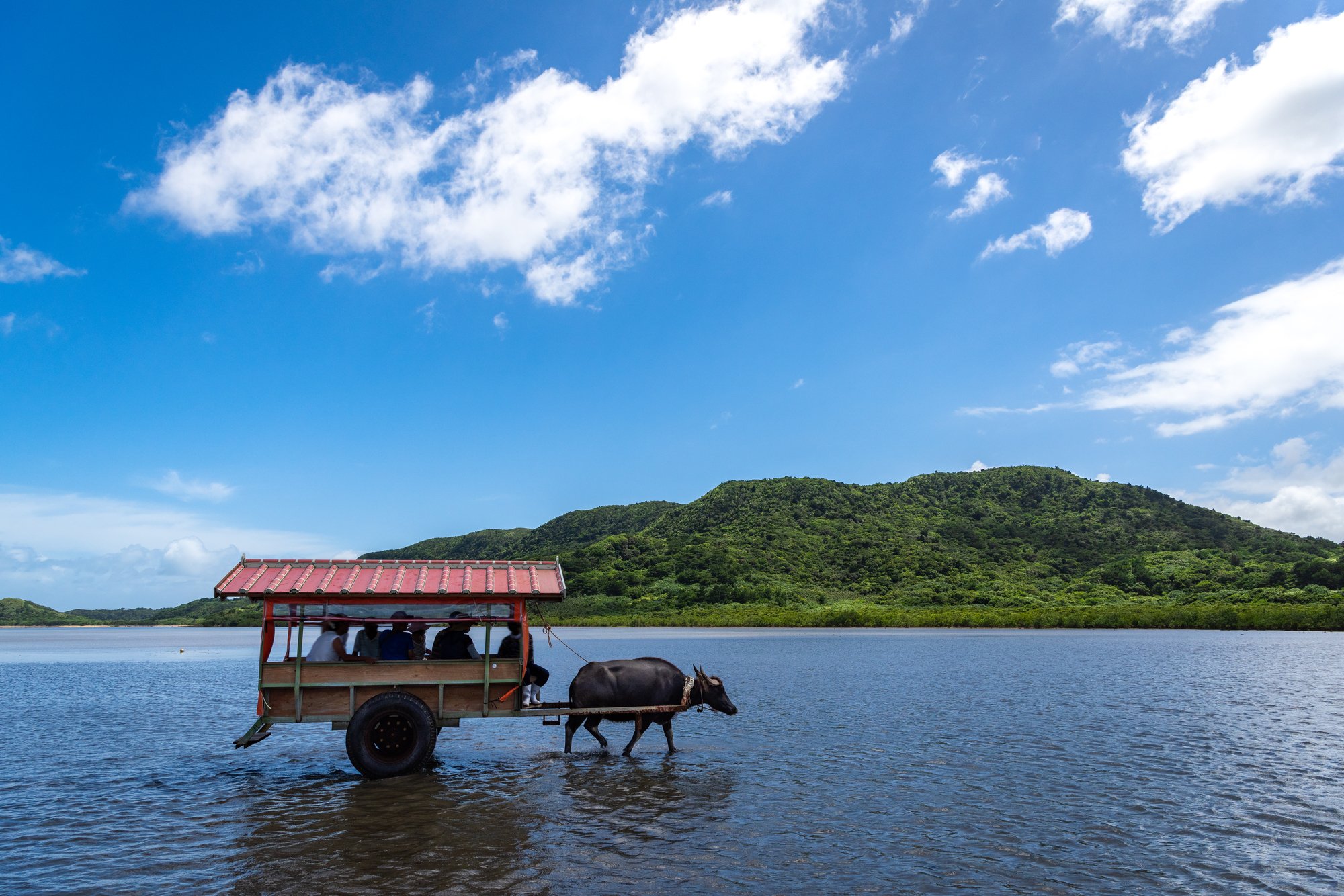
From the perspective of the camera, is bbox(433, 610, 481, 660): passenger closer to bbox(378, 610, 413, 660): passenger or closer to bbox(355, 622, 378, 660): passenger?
bbox(378, 610, 413, 660): passenger

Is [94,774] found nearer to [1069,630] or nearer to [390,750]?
[390,750]

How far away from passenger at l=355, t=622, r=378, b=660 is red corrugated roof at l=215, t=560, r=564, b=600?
960 mm

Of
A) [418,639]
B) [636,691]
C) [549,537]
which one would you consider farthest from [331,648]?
[549,537]

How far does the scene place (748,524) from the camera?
132 meters

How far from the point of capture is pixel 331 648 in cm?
1477

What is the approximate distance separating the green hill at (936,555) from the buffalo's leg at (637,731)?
7478 centimetres

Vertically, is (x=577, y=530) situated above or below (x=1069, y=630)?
above

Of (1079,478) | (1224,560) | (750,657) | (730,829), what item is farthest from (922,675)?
(1079,478)

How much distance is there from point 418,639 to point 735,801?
6626mm

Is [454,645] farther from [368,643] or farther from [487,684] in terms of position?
[368,643]

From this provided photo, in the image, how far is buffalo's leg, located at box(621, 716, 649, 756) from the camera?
54.4 feet

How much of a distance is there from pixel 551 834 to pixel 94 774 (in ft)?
33.6

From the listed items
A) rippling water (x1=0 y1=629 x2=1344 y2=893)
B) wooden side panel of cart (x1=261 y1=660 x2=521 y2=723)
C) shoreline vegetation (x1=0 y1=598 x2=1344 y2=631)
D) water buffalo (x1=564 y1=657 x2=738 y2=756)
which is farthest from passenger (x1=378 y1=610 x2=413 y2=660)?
shoreline vegetation (x1=0 y1=598 x2=1344 y2=631)

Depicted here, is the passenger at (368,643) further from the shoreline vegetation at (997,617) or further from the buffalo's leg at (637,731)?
the shoreline vegetation at (997,617)
